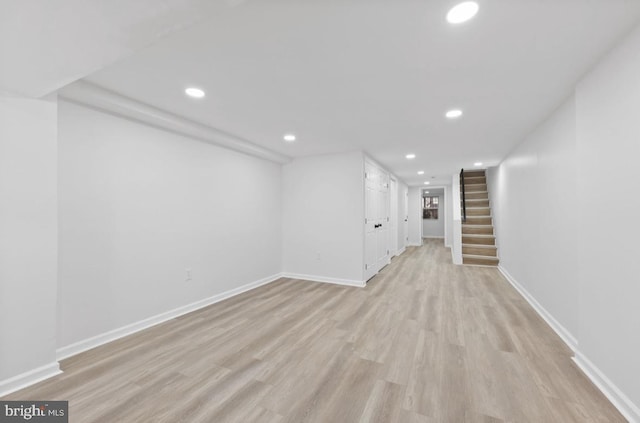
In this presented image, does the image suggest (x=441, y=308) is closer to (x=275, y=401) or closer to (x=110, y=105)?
(x=275, y=401)

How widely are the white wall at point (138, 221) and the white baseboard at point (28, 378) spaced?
27 cm

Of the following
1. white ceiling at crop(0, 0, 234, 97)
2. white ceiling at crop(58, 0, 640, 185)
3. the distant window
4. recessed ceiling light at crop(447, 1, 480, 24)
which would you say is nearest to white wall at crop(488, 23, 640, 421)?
white ceiling at crop(58, 0, 640, 185)

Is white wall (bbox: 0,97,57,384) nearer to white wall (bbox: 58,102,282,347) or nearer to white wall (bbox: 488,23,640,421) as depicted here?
white wall (bbox: 58,102,282,347)

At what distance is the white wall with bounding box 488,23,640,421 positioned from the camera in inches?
56.9

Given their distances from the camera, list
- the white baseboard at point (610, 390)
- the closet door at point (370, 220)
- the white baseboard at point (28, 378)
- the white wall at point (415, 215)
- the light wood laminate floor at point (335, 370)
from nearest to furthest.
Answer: the white baseboard at point (610, 390)
the light wood laminate floor at point (335, 370)
the white baseboard at point (28, 378)
the closet door at point (370, 220)
the white wall at point (415, 215)

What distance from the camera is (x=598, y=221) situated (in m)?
1.74

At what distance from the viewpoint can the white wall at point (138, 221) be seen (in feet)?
7.09

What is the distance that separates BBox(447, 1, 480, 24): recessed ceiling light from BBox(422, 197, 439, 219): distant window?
11543mm

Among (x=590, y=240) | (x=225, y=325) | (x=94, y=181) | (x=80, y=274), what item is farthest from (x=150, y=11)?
(x=590, y=240)

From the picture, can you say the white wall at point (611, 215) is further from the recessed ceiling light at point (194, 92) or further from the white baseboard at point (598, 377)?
→ the recessed ceiling light at point (194, 92)

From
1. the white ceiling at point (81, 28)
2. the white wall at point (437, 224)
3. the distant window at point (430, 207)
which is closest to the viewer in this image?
the white ceiling at point (81, 28)

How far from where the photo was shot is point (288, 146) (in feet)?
13.2

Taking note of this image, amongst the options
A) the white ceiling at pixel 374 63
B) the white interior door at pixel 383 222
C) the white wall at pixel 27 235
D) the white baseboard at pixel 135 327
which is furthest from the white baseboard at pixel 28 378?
the white interior door at pixel 383 222

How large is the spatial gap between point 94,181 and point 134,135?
620mm
